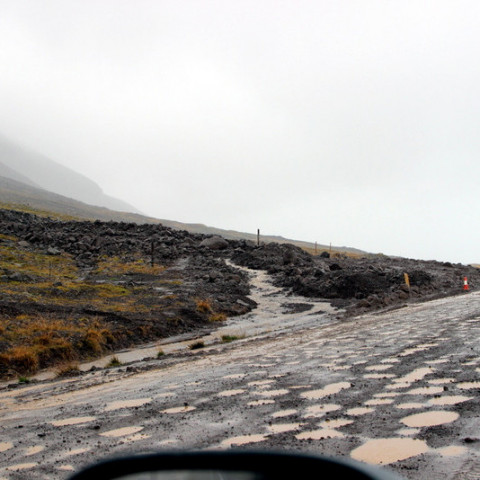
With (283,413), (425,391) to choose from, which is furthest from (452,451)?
(425,391)

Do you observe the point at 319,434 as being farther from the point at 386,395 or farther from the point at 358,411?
the point at 386,395

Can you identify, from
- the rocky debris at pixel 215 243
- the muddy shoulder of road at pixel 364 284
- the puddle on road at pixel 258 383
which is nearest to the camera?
the puddle on road at pixel 258 383

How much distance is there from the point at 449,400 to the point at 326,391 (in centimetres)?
153

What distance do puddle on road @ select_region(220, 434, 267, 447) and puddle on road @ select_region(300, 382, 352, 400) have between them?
1.60 m

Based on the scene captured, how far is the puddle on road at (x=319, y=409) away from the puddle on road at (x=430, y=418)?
32.6 inches

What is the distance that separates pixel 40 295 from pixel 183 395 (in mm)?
17090

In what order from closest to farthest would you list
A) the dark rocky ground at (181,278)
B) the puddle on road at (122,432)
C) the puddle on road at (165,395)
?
the puddle on road at (122,432)
the puddle on road at (165,395)
the dark rocky ground at (181,278)

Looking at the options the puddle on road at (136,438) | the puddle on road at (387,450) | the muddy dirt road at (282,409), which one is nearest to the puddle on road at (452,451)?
the muddy dirt road at (282,409)

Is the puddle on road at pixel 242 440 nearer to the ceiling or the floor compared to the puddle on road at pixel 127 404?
A: nearer to the ceiling

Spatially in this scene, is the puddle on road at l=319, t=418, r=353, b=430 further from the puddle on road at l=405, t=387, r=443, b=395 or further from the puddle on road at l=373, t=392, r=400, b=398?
the puddle on road at l=405, t=387, r=443, b=395

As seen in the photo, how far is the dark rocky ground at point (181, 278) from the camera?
20.0 meters

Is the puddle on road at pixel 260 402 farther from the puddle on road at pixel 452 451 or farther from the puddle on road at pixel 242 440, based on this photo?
the puddle on road at pixel 452 451

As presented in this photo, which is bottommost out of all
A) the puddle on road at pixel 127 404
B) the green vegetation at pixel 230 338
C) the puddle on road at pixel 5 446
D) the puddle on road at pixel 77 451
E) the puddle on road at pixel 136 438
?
the green vegetation at pixel 230 338

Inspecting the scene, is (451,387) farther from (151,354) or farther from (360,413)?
(151,354)
